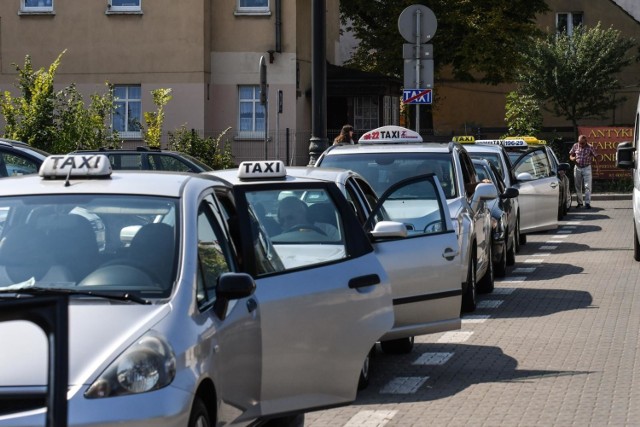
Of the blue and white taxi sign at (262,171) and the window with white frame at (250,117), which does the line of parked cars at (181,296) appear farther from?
the window with white frame at (250,117)

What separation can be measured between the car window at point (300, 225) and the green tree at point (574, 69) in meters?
40.2

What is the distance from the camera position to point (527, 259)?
70.7 feet

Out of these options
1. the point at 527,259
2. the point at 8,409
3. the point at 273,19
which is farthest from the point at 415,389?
the point at 273,19

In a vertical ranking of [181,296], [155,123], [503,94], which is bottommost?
[181,296]

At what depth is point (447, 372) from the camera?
10.7 meters

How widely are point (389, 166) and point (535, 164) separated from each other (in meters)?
12.2

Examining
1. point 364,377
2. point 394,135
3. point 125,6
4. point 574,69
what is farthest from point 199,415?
point 574,69

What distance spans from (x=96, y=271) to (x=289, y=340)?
111 cm

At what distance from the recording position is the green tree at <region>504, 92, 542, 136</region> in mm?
48844

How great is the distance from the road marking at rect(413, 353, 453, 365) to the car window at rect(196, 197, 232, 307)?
14.2ft

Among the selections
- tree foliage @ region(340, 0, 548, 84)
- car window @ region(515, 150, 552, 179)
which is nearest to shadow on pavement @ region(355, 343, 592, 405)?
car window @ region(515, 150, 552, 179)

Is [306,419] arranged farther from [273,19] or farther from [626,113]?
[626,113]

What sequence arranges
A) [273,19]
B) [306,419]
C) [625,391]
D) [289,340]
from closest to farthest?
[289,340] → [306,419] → [625,391] → [273,19]

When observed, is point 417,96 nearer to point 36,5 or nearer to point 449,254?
point 449,254
